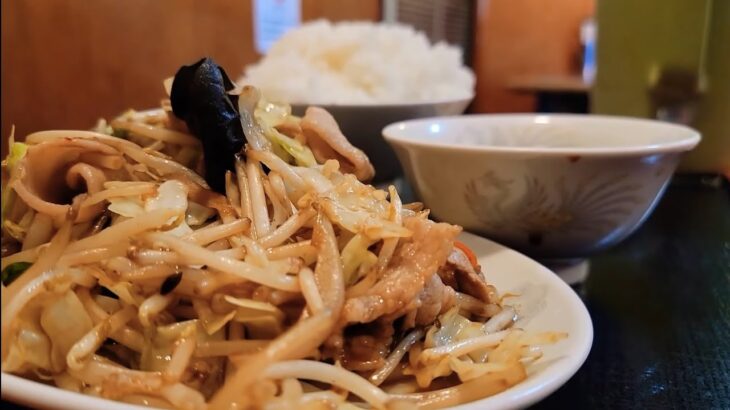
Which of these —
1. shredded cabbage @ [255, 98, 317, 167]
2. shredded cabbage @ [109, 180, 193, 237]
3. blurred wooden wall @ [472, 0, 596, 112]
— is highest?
shredded cabbage @ [255, 98, 317, 167]

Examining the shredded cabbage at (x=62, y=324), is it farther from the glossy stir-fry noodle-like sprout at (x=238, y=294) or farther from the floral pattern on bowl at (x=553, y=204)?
the floral pattern on bowl at (x=553, y=204)

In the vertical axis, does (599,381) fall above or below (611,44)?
below

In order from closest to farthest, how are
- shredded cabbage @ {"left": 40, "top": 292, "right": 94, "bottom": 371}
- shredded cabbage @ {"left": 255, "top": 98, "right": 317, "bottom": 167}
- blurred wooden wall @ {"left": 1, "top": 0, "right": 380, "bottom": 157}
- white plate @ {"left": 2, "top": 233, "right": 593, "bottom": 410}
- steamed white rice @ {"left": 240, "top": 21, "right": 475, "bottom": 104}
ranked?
white plate @ {"left": 2, "top": 233, "right": 593, "bottom": 410}, shredded cabbage @ {"left": 40, "top": 292, "right": 94, "bottom": 371}, shredded cabbage @ {"left": 255, "top": 98, "right": 317, "bottom": 167}, steamed white rice @ {"left": 240, "top": 21, "right": 475, "bottom": 104}, blurred wooden wall @ {"left": 1, "top": 0, "right": 380, "bottom": 157}

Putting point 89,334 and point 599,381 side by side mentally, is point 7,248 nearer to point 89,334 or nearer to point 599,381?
point 89,334

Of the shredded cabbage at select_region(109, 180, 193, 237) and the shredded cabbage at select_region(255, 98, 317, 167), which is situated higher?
the shredded cabbage at select_region(255, 98, 317, 167)

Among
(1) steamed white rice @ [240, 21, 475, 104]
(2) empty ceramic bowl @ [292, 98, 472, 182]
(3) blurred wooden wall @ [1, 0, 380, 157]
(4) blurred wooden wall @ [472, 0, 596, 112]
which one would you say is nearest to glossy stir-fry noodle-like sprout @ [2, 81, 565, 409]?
(2) empty ceramic bowl @ [292, 98, 472, 182]

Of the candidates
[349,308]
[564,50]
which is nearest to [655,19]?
[349,308]

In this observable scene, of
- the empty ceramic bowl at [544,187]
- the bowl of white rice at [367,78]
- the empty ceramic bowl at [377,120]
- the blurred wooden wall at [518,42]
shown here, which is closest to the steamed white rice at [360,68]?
the bowl of white rice at [367,78]

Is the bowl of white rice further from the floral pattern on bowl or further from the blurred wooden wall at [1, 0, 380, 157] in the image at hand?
the blurred wooden wall at [1, 0, 380, 157]
